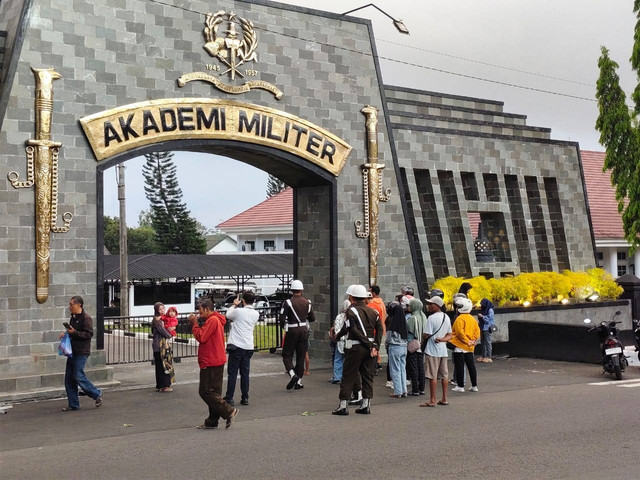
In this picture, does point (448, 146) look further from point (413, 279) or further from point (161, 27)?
point (161, 27)

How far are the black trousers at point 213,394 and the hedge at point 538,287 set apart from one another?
9.66 meters

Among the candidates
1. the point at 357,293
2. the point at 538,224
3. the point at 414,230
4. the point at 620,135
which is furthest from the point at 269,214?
the point at 357,293

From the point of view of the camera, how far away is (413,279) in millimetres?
19438

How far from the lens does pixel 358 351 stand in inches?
474

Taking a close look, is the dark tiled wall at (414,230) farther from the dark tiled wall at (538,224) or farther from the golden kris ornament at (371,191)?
the dark tiled wall at (538,224)

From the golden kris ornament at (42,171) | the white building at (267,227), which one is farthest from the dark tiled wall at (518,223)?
the white building at (267,227)

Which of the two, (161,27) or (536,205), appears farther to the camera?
(536,205)

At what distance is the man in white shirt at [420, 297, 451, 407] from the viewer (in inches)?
506

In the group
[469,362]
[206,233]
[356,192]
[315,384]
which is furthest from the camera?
[206,233]

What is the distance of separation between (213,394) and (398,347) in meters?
3.83

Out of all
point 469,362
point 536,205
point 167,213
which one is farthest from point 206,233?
point 469,362

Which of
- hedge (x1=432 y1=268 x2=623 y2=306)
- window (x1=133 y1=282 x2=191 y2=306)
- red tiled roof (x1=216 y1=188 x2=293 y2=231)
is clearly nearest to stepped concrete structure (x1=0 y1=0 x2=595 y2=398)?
hedge (x1=432 y1=268 x2=623 y2=306)

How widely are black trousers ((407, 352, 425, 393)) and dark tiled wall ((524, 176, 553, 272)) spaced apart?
10.1 meters

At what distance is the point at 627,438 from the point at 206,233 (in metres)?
128
